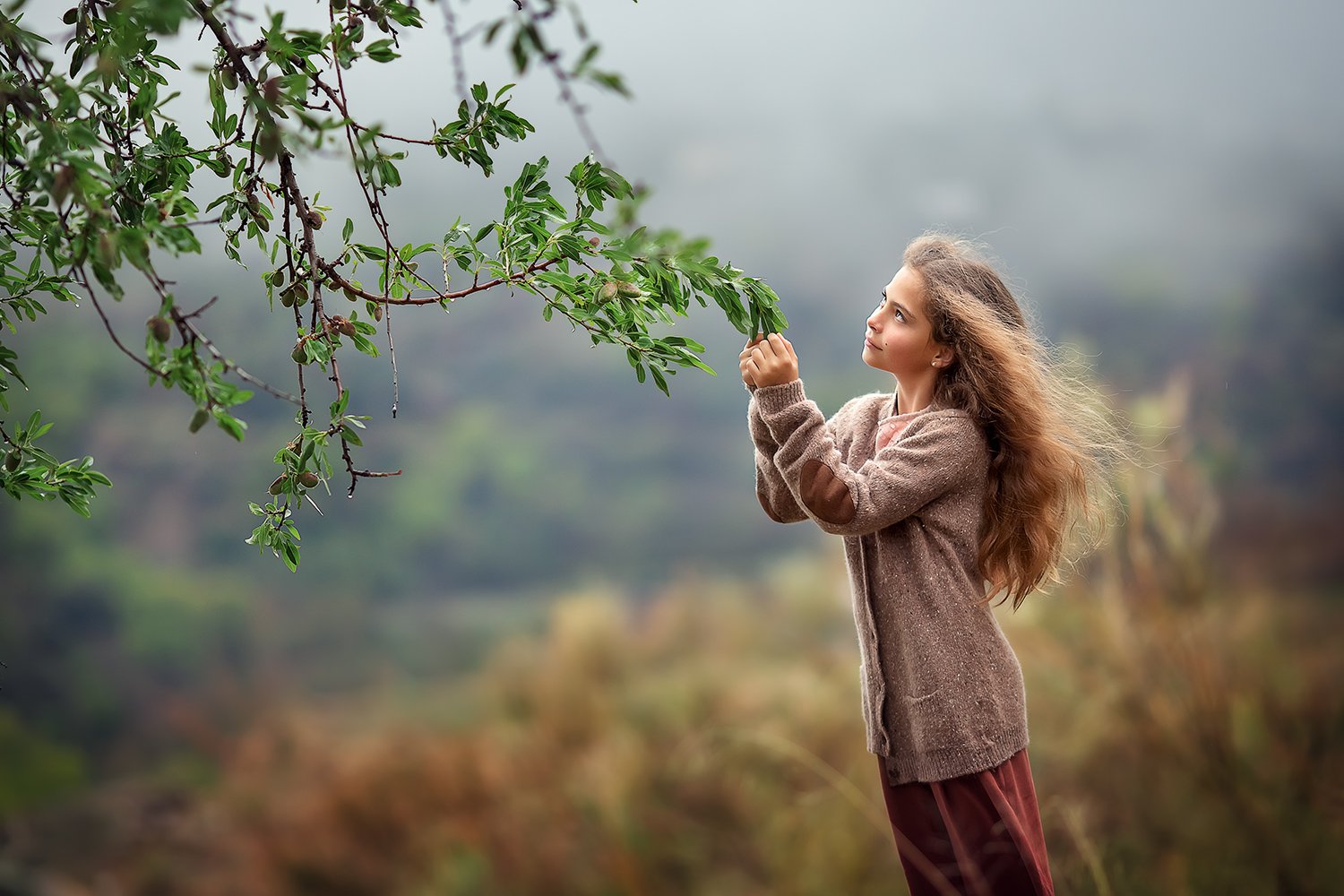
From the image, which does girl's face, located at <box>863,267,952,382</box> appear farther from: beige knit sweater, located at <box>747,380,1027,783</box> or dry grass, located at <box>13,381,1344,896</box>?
dry grass, located at <box>13,381,1344,896</box>

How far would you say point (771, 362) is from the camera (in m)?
1.41

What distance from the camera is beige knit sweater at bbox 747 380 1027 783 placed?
56.2 inches

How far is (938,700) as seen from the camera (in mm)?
1478

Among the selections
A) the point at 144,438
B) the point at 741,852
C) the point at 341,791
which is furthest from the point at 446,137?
the point at 144,438

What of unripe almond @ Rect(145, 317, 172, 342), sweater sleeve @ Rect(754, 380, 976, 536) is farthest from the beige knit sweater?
unripe almond @ Rect(145, 317, 172, 342)

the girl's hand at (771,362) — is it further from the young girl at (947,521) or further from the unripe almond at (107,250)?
the unripe almond at (107,250)

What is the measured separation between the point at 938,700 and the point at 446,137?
938 millimetres

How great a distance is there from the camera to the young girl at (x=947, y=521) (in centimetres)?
144

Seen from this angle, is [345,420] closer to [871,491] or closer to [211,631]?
[871,491]

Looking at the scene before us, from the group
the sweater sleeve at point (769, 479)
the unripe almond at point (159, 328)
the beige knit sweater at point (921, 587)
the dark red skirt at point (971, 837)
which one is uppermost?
the unripe almond at point (159, 328)

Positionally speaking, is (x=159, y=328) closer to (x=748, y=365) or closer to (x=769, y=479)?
(x=748, y=365)

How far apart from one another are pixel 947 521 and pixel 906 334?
256 mm

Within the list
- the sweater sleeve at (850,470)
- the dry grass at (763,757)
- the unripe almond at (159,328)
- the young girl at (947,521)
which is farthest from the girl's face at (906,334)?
the dry grass at (763,757)

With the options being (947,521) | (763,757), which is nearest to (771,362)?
(947,521)
